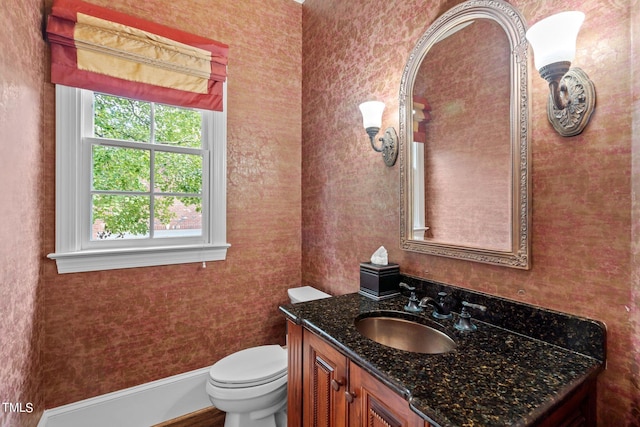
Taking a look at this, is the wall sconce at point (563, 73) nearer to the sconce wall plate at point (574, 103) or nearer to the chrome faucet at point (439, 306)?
the sconce wall plate at point (574, 103)

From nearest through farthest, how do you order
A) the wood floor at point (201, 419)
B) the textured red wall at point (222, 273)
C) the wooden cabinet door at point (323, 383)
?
the wooden cabinet door at point (323, 383) < the textured red wall at point (222, 273) < the wood floor at point (201, 419)

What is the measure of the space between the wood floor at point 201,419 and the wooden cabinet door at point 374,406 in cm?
143

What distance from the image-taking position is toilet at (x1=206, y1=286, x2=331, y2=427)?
5.17 ft

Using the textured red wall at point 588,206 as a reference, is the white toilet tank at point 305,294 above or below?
below

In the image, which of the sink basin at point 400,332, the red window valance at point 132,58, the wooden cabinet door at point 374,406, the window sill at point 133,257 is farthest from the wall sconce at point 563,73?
the window sill at point 133,257

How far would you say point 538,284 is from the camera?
106 cm

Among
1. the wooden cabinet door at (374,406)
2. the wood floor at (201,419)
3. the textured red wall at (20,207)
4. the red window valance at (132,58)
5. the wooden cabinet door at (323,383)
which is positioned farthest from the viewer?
the wood floor at (201,419)

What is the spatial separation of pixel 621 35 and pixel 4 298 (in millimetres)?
2337

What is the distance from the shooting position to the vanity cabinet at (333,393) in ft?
2.86

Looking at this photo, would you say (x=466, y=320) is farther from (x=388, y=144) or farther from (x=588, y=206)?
(x=388, y=144)

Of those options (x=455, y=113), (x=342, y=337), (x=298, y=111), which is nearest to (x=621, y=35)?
(x=455, y=113)

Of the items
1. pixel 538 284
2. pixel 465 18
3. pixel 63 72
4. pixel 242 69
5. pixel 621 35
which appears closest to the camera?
pixel 621 35

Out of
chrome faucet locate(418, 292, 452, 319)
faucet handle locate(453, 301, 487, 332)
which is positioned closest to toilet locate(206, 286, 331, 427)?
chrome faucet locate(418, 292, 452, 319)

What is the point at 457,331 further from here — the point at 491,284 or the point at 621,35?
the point at 621,35
